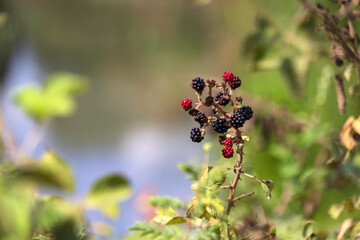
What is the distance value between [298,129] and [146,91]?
5.19 metres

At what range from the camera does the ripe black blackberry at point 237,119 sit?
0.36m

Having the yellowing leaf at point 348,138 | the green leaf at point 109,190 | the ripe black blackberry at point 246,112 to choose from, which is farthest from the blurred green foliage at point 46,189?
the yellowing leaf at point 348,138

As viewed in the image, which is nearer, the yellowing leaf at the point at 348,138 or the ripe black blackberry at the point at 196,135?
the ripe black blackberry at the point at 196,135

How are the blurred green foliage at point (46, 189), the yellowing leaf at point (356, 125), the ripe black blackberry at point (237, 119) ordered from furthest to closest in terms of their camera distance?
the yellowing leaf at point (356, 125)
the ripe black blackberry at point (237, 119)
the blurred green foliage at point (46, 189)

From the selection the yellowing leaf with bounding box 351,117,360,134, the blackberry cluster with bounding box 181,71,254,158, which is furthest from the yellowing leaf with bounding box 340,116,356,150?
the blackberry cluster with bounding box 181,71,254,158

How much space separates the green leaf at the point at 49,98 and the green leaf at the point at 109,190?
0.18 meters

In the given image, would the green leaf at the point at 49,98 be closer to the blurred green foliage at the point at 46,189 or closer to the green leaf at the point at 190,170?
the blurred green foliage at the point at 46,189

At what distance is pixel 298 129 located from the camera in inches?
39.2

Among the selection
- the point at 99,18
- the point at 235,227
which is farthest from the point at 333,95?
the point at 99,18

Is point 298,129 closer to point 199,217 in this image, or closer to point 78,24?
point 199,217

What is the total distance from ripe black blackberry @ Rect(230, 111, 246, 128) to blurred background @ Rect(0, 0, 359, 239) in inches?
10.8

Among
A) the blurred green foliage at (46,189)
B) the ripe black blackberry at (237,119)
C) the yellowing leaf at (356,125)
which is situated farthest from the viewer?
the yellowing leaf at (356,125)

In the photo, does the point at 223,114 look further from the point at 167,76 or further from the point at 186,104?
the point at 167,76

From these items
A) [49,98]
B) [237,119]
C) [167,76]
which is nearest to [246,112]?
[237,119]
